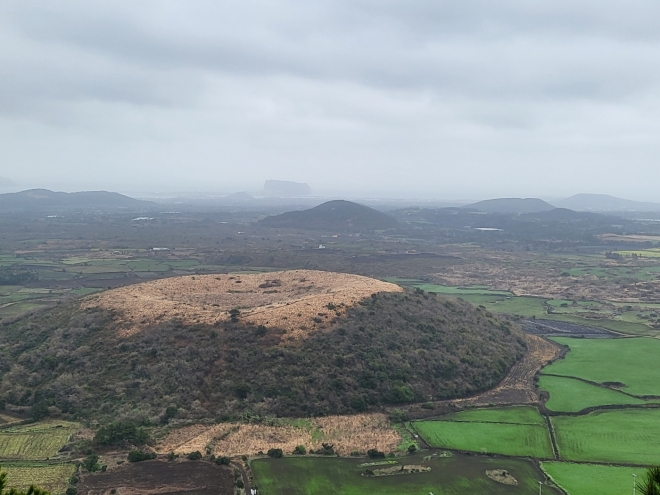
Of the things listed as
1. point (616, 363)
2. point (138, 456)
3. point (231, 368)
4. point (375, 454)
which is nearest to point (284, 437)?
point (375, 454)

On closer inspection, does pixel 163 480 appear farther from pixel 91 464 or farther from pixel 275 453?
pixel 275 453

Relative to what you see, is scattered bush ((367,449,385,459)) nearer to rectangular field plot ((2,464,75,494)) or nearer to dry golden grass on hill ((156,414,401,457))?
dry golden grass on hill ((156,414,401,457))

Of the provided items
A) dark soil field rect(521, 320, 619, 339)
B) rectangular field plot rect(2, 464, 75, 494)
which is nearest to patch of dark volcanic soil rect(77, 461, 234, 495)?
rectangular field plot rect(2, 464, 75, 494)

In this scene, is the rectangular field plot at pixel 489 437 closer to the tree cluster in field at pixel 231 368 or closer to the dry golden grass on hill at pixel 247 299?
the tree cluster in field at pixel 231 368

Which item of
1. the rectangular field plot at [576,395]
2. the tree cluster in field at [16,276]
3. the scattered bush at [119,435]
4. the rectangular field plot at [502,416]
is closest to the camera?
the scattered bush at [119,435]

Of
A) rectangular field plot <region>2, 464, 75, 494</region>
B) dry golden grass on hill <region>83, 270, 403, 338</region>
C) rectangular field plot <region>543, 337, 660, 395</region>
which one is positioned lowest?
rectangular field plot <region>2, 464, 75, 494</region>

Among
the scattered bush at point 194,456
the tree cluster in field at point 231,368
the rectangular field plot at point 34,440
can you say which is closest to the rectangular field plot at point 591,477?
the tree cluster in field at point 231,368
